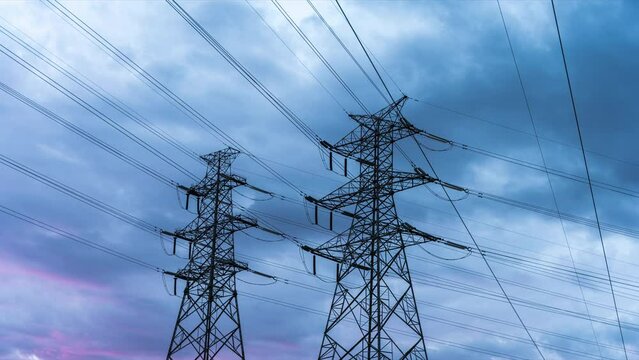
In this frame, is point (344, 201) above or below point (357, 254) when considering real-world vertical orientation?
above

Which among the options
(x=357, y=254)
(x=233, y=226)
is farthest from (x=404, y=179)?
(x=233, y=226)

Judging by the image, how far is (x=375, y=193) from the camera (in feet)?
114

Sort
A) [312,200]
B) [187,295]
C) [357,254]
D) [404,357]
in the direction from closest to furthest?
[404,357]
[357,254]
[312,200]
[187,295]

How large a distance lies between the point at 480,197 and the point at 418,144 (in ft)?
17.2

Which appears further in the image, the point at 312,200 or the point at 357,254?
the point at 312,200

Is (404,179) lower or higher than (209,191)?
lower

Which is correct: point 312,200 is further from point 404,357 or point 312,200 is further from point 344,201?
point 404,357

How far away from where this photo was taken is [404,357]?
29.8 m

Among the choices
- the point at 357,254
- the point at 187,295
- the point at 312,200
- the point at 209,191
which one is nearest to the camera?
the point at 357,254

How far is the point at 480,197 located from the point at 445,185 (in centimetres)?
315

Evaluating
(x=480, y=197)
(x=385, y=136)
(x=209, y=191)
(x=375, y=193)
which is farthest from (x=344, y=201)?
(x=209, y=191)

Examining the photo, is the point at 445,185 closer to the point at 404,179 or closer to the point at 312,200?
the point at 404,179

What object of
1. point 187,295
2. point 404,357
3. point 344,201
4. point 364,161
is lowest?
point 404,357

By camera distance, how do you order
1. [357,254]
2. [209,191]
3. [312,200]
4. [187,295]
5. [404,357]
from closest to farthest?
[404,357]
[357,254]
[312,200]
[187,295]
[209,191]
